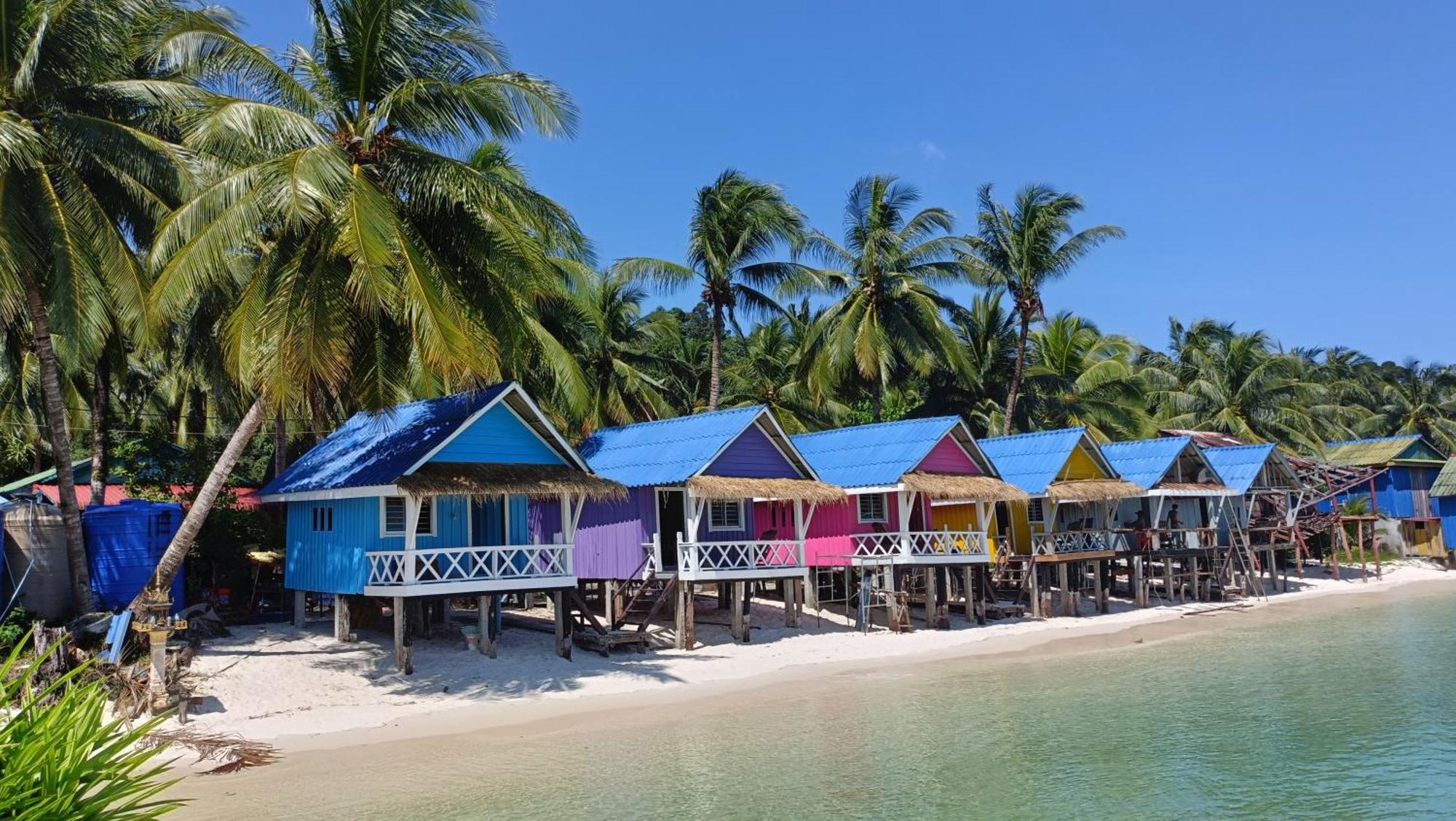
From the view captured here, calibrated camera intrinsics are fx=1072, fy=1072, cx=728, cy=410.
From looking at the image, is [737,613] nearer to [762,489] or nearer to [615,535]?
[762,489]

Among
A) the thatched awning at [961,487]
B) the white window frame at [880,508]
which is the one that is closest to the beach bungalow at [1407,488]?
the thatched awning at [961,487]

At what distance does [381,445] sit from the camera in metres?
19.6

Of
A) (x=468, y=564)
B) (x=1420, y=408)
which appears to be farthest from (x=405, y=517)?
(x=1420, y=408)

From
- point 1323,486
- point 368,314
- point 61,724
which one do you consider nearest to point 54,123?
point 368,314

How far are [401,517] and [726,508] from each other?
748 centimetres

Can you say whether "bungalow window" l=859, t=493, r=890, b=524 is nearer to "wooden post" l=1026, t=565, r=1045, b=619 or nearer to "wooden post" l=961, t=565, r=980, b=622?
"wooden post" l=961, t=565, r=980, b=622

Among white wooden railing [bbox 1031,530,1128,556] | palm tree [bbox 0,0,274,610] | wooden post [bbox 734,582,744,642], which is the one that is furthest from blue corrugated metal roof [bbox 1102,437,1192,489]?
palm tree [bbox 0,0,274,610]

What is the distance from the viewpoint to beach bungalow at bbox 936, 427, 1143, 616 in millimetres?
28188

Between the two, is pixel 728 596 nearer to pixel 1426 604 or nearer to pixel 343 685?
pixel 343 685

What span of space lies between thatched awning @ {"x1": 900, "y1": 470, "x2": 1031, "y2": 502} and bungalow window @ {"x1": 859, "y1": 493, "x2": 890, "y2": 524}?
49.4 inches

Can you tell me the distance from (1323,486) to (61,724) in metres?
45.5

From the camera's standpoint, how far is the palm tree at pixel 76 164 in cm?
1512

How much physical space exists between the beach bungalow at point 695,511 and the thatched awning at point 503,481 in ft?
7.45

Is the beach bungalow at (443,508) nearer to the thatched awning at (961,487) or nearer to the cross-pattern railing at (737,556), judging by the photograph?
the cross-pattern railing at (737,556)
